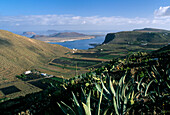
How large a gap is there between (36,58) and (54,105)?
128 meters

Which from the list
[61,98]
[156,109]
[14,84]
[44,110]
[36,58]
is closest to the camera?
[156,109]

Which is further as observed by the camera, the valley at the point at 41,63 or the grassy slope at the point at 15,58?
the grassy slope at the point at 15,58

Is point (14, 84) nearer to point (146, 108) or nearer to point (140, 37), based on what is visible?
point (146, 108)

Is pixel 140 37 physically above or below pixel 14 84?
above

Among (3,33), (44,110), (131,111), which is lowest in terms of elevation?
(44,110)

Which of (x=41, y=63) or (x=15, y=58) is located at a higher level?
(x=15, y=58)

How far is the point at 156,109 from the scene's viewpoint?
3.40 metres

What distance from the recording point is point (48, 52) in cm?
15162

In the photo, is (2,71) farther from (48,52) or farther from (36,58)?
→ (48,52)

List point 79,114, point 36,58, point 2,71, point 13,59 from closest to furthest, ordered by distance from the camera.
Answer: point 79,114 → point 2,71 → point 13,59 → point 36,58

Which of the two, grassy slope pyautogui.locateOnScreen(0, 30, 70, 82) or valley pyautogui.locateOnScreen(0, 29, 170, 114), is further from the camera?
grassy slope pyautogui.locateOnScreen(0, 30, 70, 82)

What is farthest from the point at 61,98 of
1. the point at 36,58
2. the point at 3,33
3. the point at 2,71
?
the point at 3,33

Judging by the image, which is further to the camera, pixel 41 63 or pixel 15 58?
pixel 41 63

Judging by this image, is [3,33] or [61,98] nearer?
[61,98]
